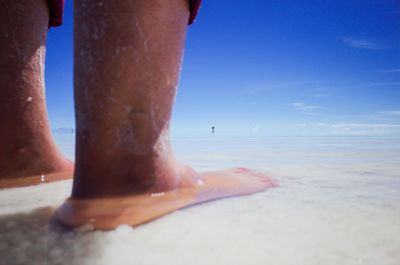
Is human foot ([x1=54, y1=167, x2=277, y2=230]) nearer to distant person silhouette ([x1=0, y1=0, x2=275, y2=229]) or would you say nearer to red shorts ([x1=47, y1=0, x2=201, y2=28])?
distant person silhouette ([x1=0, y1=0, x2=275, y2=229])

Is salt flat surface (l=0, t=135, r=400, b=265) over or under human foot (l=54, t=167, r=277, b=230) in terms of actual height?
under

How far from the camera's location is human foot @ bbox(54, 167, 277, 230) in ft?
2.47

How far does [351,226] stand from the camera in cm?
72

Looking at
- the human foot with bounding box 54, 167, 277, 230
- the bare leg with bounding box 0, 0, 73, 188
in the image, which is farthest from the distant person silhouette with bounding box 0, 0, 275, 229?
the bare leg with bounding box 0, 0, 73, 188

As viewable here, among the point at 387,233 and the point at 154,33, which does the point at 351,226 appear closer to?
the point at 387,233

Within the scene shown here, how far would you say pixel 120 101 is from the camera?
0.92 meters

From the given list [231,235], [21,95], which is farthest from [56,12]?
[231,235]

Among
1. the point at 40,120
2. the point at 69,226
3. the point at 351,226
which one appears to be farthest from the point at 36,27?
the point at 351,226

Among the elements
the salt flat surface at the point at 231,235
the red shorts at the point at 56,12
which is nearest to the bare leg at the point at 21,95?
the red shorts at the point at 56,12

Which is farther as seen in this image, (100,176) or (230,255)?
(100,176)

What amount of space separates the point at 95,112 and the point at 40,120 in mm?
908

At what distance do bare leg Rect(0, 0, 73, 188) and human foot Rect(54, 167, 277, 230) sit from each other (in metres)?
0.83

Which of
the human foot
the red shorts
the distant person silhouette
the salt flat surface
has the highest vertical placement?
the red shorts

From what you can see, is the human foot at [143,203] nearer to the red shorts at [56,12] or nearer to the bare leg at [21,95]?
the bare leg at [21,95]
